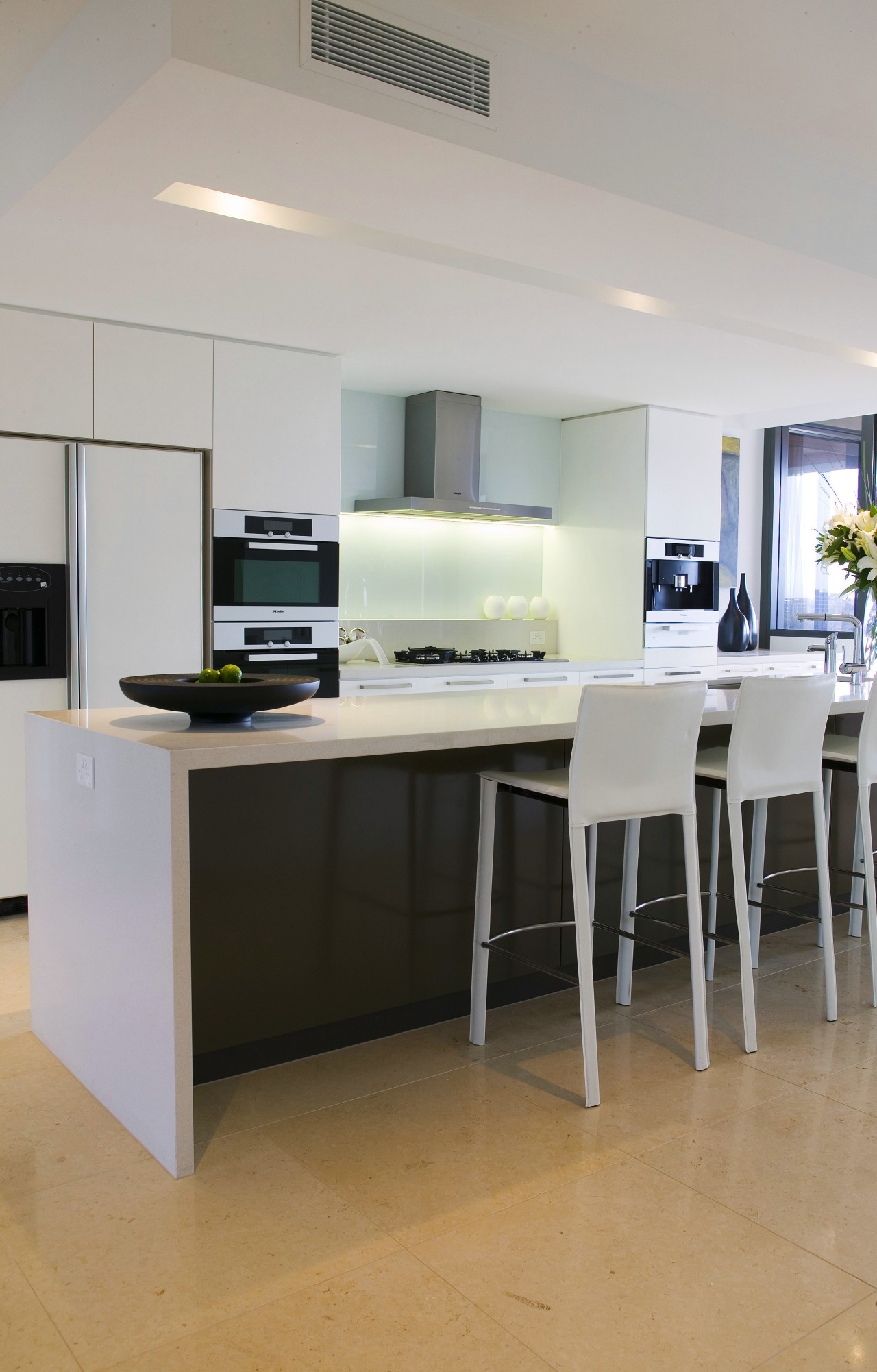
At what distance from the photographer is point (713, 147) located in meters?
3.04

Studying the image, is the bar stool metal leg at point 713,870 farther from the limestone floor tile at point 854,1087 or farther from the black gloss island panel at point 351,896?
the limestone floor tile at point 854,1087

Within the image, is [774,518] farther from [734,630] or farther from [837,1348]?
[837,1348]

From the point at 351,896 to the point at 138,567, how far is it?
7.01ft

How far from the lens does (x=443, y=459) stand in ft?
18.8

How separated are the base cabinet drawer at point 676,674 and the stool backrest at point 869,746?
9.21 ft

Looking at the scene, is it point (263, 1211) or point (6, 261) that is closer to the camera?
point (263, 1211)

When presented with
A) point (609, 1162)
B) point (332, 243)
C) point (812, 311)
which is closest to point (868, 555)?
point (812, 311)

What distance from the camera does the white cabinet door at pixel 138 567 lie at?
4258 millimetres

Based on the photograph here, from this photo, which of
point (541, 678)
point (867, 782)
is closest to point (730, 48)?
point (867, 782)

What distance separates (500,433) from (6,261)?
3.32m

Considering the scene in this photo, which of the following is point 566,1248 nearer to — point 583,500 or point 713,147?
point 713,147

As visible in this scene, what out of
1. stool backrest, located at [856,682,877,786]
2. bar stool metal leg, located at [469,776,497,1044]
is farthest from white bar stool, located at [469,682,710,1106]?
stool backrest, located at [856,682,877,786]

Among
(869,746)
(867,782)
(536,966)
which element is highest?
(869,746)

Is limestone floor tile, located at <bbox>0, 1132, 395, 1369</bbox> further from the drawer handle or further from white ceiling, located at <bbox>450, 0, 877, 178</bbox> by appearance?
the drawer handle
